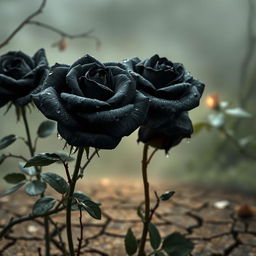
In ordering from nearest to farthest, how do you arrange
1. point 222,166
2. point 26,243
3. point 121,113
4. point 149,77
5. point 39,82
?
point 121,113 → point 149,77 → point 39,82 → point 26,243 → point 222,166

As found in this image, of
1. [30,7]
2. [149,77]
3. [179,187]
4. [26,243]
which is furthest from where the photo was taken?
[30,7]

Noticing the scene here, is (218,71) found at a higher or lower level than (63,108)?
higher

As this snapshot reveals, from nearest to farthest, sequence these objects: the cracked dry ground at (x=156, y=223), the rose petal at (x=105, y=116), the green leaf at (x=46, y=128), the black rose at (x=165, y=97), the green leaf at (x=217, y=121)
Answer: the rose petal at (x=105, y=116)
the black rose at (x=165, y=97)
the green leaf at (x=46, y=128)
the cracked dry ground at (x=156, y=223)
the green leaf at (x=217, y=121)

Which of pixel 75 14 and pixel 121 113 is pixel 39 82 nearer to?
pixel 121 113

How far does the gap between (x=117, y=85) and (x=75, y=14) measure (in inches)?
123

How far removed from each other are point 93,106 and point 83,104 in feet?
0.05

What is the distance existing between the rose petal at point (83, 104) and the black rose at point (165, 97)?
0.38 ft

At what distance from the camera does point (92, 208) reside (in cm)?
73

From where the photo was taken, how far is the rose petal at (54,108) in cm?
57

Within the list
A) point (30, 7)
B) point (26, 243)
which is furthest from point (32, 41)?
point (26, 243)

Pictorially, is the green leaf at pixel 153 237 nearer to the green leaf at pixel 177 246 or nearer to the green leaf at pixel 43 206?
the green leaf at pixel 177 246

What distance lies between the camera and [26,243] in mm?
1448

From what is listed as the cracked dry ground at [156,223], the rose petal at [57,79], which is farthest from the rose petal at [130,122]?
the cracked dry ground at [156,223]

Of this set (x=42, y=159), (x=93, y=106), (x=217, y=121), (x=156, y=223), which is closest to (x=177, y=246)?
(x=42, y=159)
